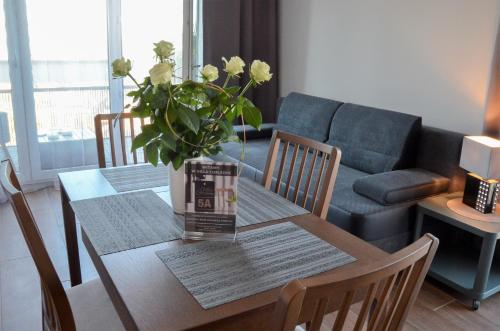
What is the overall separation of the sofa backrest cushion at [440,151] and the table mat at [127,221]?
6.22 feet

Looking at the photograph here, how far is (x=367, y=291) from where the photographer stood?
0.81 m

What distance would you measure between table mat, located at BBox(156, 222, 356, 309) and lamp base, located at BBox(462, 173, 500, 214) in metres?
1.43

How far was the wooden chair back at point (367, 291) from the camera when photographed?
697 millimetres

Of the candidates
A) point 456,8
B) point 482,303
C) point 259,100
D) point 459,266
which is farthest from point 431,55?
point 259,100

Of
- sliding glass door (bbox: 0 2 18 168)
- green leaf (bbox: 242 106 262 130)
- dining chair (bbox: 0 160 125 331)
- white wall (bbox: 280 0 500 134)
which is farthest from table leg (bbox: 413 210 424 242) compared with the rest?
sliding glass door (bbox: 0 2 18 168)

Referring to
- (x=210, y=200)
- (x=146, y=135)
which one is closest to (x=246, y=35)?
(x=146, y=135)

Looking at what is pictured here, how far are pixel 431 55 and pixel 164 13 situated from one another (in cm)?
242

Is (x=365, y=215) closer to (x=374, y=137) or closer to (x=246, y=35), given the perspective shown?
(x=374, y=137)

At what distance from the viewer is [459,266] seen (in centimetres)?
251

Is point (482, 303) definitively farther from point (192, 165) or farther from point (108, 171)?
point (108, 171)

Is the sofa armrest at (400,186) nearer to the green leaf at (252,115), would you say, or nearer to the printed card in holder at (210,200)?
the green leaf at (252,115)

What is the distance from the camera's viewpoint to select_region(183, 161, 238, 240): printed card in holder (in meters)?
1.31

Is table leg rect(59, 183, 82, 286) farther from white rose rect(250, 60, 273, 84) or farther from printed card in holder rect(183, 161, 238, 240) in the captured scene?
white rose rect(250, 60, 273, 84)

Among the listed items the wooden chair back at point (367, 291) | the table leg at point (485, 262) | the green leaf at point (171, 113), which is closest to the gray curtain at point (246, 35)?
the table leg at point (485, 262)
